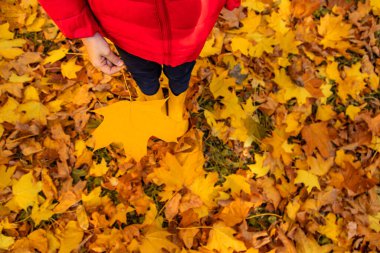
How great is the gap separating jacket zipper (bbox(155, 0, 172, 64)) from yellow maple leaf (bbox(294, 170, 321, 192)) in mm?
1018

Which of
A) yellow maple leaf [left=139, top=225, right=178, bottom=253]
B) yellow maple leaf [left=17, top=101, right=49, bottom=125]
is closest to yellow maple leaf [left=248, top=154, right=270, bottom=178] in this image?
yellow maple leaf [left=139, top=225, right=178, bottom=253]

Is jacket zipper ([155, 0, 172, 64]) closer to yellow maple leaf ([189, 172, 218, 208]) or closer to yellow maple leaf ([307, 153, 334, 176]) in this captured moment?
yellow maple leaf ([189, 172, 218, 208])

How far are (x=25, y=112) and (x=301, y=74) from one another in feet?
5.32

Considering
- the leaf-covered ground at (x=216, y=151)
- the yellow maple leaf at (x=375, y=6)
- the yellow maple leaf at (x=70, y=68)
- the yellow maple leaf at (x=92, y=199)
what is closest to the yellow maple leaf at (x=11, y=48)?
the leaf-covered ground at (x=216, y=151)

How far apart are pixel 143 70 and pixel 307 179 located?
1049 mm

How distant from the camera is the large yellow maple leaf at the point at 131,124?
1353mm

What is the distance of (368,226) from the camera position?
1608mm

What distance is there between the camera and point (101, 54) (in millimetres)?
1065

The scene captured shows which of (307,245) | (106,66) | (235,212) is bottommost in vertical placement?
(307,245)

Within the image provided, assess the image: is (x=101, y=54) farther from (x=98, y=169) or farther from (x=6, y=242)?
(x=6, y=242)

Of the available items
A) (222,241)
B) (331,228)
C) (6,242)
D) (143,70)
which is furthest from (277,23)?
(6,242)

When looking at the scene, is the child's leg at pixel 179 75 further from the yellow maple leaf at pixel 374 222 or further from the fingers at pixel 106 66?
the yellow maple leaf at pixel 374 222

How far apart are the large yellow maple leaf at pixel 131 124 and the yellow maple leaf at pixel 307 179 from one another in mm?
786

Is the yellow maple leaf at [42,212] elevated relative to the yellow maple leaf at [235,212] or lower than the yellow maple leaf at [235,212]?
elevated
